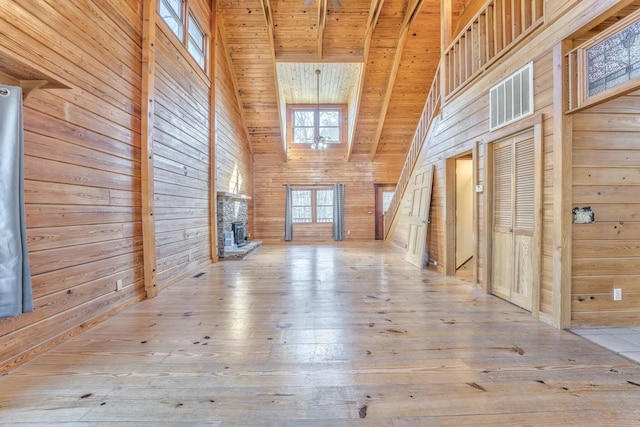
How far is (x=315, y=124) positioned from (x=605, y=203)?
8.39m

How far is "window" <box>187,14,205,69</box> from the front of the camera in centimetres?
523

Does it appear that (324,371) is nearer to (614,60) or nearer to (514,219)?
(514,219)

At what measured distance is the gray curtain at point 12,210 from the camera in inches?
74.3

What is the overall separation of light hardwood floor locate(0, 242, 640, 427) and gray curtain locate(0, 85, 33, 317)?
0.53m

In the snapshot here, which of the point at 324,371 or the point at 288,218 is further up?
the point at 288,218

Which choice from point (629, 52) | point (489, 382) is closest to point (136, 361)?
point (489, 382)

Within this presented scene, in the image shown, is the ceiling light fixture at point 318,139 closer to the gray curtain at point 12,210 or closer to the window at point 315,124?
the window at point 315,124

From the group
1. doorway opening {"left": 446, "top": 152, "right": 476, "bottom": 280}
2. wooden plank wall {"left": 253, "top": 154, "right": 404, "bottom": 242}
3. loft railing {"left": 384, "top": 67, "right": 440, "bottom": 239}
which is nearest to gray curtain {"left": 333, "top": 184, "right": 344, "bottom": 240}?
wooden plank wall {"left": 253, "top": 154, "right": 404, "bottom": 242}

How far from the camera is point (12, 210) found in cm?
194

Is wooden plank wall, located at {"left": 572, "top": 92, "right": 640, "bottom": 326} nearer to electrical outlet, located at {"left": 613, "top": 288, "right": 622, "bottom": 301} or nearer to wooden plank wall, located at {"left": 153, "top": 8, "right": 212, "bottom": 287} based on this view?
electrical outlet, located at {"left": 613, "top": 288, "right": 622, "bottom": 301}

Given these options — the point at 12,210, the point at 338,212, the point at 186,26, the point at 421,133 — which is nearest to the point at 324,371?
the point at 12,210

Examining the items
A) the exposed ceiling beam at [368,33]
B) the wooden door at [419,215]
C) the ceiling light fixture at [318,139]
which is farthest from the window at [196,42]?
the wooden door at [419,215]

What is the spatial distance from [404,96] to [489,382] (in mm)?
7600

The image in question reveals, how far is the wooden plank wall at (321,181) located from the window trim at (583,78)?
7.53 m
